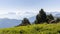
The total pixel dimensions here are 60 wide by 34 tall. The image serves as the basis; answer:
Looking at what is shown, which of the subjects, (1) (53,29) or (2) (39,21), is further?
(2) (39,21)

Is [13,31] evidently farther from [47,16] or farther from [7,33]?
[47,16]

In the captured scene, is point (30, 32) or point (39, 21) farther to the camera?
point (39, 21)

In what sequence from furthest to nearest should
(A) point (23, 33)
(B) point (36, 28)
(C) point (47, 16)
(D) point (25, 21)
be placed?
(C) point (47, 16), (D) point (25, 21), (B) point (36, 28), (A) point (23, 33)

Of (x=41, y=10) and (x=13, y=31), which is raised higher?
(x=41, y=10)

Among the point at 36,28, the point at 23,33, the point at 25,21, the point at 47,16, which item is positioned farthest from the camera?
the point at 47,16

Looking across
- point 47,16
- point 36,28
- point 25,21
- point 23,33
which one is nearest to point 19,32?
point 23,33

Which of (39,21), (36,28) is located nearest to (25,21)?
(39,21)

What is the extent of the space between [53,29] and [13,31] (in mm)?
7061

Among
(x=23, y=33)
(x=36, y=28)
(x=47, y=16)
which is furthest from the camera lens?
(x=47, y=16)

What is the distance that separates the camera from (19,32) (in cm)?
3659

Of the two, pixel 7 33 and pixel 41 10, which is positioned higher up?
pixel 41 10

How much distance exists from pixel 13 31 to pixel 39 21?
89.2 ft

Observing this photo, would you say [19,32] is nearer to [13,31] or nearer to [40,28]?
[13,31]

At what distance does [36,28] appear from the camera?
130 ft
